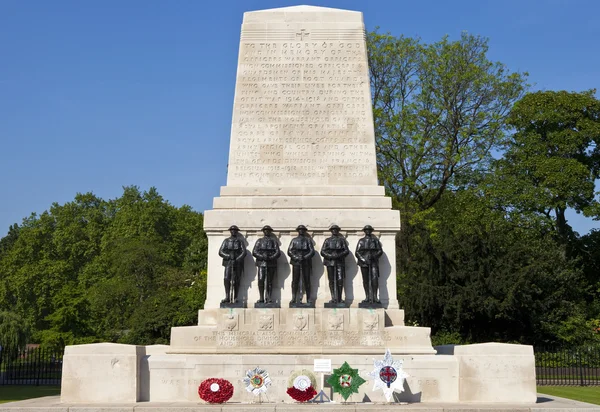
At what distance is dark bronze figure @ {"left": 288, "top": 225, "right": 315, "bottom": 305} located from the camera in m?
20.5

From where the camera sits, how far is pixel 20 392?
1049 inches

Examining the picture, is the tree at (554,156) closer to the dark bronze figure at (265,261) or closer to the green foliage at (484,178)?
the green foliage at (484,178)

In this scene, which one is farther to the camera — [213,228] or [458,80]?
[458,80]

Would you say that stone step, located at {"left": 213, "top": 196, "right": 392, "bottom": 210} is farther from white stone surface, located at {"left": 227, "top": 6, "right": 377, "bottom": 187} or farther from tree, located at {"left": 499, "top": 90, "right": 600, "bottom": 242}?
tree, located at {"left": 499, "top": 90, "right": 600, "bottom": 242}

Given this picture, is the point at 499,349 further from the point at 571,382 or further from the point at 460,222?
the point at 460,222

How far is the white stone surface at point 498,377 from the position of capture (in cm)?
1788

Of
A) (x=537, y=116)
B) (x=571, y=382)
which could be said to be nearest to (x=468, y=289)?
(x=571, y=382)

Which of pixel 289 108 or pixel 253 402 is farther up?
pixel 289 108

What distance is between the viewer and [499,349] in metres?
18.2

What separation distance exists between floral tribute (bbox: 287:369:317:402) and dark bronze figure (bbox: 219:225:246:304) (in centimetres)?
360

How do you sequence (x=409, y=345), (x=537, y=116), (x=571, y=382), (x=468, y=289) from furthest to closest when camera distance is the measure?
(x=537, y=116) → (x=468, y=289) → (x=571, y=382) → (x=409, y=345)

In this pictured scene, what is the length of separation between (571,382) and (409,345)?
505 inches

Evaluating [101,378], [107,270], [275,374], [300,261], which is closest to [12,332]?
[107,270]

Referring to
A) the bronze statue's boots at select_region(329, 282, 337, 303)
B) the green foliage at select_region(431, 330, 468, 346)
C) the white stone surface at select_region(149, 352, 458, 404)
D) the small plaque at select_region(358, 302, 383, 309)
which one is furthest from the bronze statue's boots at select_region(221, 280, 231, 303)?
the green foliage at select_region(431, 330, 468, 346)
